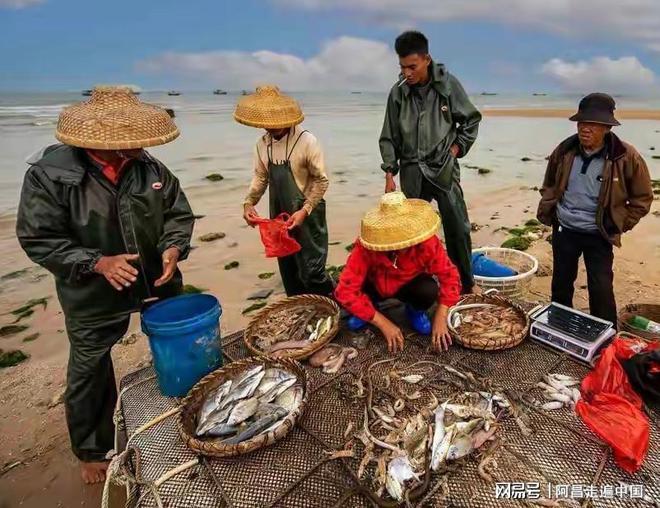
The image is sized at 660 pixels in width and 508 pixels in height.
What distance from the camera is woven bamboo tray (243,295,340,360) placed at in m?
3.66

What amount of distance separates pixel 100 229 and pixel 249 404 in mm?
1651

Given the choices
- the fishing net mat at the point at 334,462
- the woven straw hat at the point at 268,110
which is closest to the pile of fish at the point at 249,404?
the fishing net mat at the point at 334,462

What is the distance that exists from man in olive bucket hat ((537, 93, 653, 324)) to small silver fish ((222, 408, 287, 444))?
3508mm

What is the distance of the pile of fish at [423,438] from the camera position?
249cm

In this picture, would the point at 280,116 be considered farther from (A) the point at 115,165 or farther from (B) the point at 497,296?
(B) the point at 497,296

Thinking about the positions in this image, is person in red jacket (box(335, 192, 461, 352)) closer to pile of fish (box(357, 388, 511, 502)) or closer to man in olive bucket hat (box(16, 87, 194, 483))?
pile of fish (box(357, 388, 511, 502))

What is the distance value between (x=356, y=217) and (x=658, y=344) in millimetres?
7427

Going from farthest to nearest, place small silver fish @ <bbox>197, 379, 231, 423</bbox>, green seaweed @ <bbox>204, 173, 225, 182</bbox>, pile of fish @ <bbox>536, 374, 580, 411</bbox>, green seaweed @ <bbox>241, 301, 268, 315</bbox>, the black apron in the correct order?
green seaweed @ <bbox>204, 173, 225, 182</bbox>, green seaweed @ <bbox>241, 301, 268, 315</bbox>, the black apron, pile of fish @ <bbox>536, 374, 580, 411</bbox>, small silver fish @ <bbox>197, 379, 231, 423</bbox>

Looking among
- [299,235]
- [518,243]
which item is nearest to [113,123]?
[299,235]

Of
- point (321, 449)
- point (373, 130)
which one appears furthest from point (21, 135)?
point (321, 449)

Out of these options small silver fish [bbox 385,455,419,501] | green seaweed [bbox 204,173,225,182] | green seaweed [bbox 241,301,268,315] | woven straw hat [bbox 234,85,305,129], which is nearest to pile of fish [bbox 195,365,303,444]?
small silver fish [bbox 385,455,419,501]

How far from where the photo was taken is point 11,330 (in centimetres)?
572

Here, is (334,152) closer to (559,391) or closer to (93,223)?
(93,223)

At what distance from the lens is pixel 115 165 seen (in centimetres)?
304
